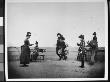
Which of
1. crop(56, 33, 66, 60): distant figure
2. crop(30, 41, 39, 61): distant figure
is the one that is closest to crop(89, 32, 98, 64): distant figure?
crop(56, 33, 66, 60): distant figure

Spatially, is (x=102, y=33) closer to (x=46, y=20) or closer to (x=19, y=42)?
(x=46, y=20)

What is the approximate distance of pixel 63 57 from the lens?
226 cm

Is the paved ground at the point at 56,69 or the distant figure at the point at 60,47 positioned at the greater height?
the distant figure at the point at 60,47

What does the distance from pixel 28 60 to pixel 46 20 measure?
51cm

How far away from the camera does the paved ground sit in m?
2.25

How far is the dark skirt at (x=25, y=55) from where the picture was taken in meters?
2.24

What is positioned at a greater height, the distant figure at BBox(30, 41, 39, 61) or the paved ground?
the distant figure at BBox(30, 41, 39, 61)

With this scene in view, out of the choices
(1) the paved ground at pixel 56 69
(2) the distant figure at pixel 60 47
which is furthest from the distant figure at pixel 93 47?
(2) the distant figure at pixel 60 47

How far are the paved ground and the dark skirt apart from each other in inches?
2.4

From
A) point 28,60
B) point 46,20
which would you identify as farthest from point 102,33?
point 28,60

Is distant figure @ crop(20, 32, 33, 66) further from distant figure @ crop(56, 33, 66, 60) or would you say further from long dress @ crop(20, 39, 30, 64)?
distant figure @ crop(56, 33, 66, 60)

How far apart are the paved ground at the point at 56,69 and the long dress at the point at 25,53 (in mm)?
63

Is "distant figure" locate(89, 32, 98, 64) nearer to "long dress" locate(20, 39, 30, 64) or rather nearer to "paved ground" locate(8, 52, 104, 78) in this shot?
"paved ground" locate(8, 52, 104, 78)

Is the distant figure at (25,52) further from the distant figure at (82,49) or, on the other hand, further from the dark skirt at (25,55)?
the distant figure at (82,49)
